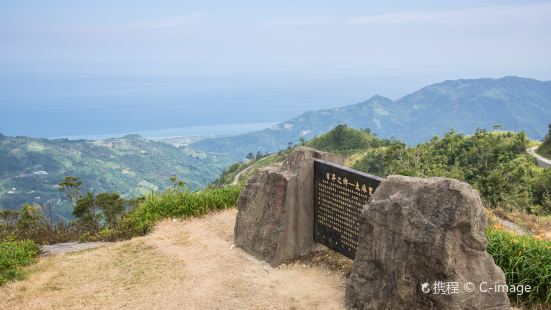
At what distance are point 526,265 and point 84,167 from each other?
9298 centimetres

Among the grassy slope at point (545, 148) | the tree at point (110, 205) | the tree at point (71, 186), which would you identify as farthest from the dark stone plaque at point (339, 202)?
the grassy slope at point (545, 148)

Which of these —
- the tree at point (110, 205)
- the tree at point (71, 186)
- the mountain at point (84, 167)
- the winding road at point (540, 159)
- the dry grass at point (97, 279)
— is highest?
the dry grass at point (97, 279)

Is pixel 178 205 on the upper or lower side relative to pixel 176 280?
upper

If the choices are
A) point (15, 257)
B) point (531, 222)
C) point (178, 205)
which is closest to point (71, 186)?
point (178, 205)

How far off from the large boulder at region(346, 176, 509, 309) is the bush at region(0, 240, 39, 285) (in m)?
6.05

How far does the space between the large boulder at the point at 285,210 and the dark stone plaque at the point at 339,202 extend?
0.54 feet

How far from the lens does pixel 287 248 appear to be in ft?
28.5

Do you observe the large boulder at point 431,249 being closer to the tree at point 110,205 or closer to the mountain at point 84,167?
the tree at point 110,205

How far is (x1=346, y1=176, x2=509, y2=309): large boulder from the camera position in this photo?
224 inches

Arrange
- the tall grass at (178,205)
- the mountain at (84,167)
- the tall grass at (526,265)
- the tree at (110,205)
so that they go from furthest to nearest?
the mountain at (84,167), the tree at (110,205), the tall grass at (178,205), the tall grass at (526,265)

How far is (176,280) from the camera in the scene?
814 centimetres

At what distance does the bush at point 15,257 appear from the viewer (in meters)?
8.41

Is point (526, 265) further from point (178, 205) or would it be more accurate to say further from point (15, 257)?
point (15, 257)

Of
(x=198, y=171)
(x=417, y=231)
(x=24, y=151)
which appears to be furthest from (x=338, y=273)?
(x=198, y=171)
